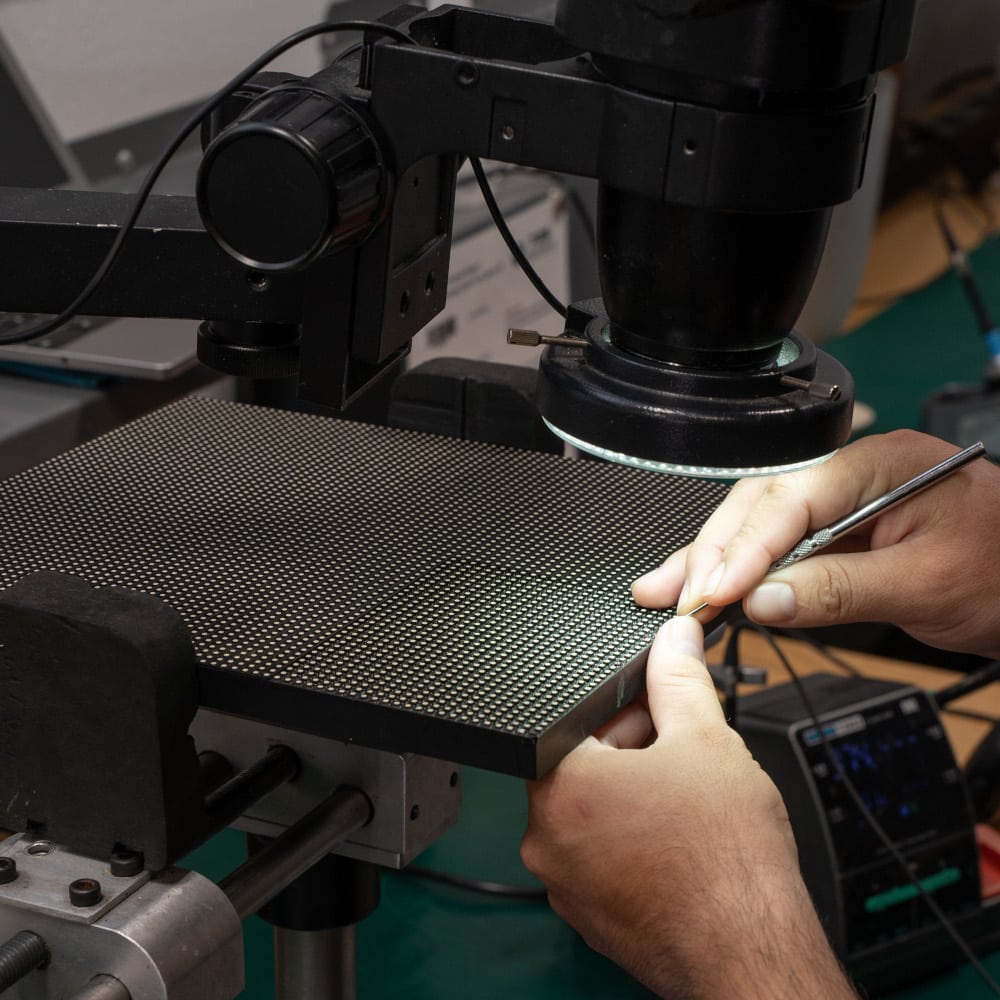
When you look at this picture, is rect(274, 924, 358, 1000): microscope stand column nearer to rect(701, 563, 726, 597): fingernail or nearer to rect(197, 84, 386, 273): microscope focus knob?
rect(701, 563, 726, 597): fingernail

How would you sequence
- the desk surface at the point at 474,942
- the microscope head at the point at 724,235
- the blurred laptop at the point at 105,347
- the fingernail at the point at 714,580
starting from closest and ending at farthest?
the microscope head at the point at 724,235
the fingernail at the point at 714,580
the desk surface at the point at 474,942
the blurred laptop at the point at 105,347

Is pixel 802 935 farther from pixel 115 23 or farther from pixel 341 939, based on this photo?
pixel 115 23

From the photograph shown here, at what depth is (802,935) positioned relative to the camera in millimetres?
687

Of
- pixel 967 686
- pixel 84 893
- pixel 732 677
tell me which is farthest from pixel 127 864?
pixel 967 686

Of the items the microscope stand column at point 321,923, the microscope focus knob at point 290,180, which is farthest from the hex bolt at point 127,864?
the microscope focus knob at point 290,180

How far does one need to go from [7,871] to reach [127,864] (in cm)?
5

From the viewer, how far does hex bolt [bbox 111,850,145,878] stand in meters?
0.63

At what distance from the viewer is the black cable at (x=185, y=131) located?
0.61m

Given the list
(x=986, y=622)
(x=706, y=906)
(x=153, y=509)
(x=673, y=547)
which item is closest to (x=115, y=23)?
(x=153, y=509)

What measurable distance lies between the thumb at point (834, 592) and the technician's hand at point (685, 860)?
4.1 inches

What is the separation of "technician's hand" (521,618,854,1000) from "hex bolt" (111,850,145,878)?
19 cm

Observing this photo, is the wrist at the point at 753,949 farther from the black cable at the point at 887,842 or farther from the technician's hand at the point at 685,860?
the black cable at the point at 887,842

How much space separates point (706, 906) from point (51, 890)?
0.30 metres

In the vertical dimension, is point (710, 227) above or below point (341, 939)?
above
